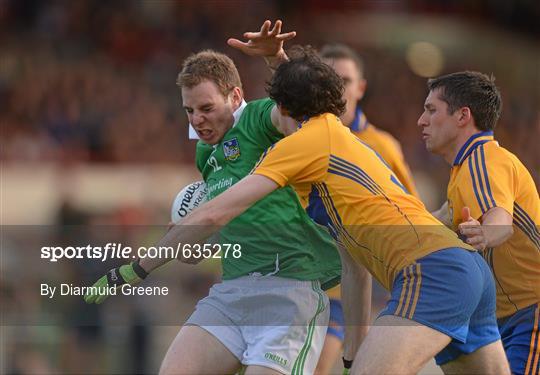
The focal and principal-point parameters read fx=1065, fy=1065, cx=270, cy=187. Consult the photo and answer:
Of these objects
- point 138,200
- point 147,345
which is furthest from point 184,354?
point 138,200

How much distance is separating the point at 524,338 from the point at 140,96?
1004 cm

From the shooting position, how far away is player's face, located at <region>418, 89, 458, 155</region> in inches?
202

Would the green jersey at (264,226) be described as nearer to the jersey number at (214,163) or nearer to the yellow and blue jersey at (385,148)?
the jersey number at (214,163)

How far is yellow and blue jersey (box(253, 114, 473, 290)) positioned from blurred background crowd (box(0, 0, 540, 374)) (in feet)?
7.18

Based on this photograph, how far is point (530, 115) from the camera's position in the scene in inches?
604

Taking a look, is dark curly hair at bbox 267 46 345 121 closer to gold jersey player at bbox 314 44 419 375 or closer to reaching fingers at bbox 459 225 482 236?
reaching fingers at bbox 459 225 482 236

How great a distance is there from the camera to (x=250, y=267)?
526 cm

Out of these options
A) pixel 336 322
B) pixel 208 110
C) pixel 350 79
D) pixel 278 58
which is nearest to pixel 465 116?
pixel 278 58

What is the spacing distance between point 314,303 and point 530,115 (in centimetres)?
1085

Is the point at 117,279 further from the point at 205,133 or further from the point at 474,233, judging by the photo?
the point at 474,233

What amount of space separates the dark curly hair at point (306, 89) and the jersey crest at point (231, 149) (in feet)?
1.76

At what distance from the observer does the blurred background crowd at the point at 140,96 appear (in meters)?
8.34

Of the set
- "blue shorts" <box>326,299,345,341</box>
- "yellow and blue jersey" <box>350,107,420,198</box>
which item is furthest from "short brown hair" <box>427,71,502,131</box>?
"blue shorts" <box>326,299,345,341</box>
